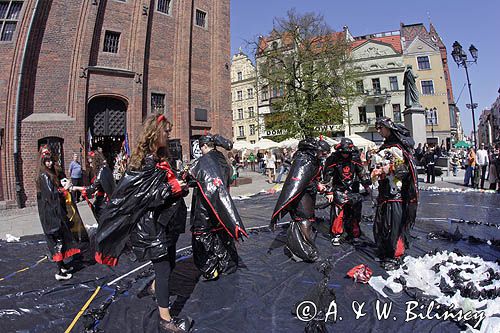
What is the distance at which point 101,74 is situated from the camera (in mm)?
16859

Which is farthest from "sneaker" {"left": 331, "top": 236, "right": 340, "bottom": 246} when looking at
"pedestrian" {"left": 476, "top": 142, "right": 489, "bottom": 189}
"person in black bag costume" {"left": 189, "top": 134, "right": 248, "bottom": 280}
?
"pedestrian" {"left": 476, "top": 142, "right": 489, "bottom": 189}

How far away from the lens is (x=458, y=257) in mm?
5160

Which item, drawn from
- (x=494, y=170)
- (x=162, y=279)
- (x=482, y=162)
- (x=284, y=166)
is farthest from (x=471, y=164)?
(x=162, y=279)

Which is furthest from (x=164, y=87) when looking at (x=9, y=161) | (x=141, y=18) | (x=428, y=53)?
(x=428, y=53)

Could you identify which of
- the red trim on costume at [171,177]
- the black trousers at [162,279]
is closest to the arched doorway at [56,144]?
the red trim on costume at [171,177]

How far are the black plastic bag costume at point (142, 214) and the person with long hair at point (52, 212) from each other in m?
2.38

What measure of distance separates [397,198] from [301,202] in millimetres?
1376

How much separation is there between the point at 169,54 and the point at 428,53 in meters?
40.1

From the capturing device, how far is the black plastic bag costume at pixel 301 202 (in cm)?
538

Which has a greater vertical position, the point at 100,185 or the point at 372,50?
the point at 372,50

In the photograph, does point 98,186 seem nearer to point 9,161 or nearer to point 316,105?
point 9,161

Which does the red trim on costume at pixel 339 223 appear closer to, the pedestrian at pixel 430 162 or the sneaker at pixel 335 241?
the sneaker at pixel 335 241

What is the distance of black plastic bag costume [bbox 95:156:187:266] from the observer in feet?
11.2

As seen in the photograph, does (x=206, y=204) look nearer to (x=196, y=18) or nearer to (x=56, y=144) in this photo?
(x=56, y=144)
